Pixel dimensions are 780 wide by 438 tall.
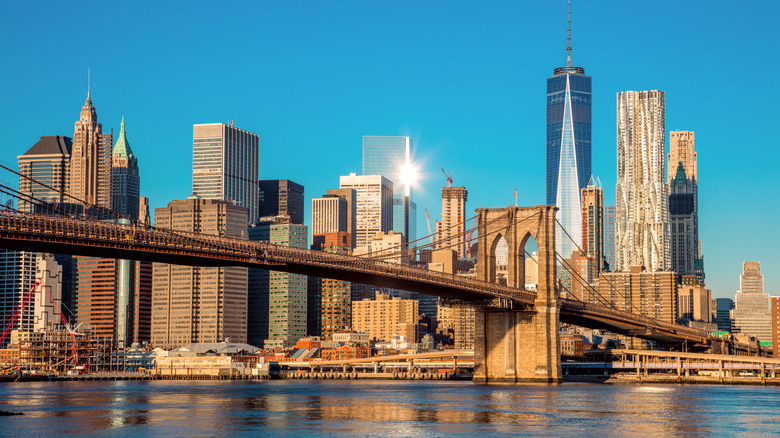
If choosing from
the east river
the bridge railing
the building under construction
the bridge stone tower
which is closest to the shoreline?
the building under construction

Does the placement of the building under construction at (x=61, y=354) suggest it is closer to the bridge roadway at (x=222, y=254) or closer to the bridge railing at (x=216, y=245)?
the bridge roadway at (x=222, y=254)

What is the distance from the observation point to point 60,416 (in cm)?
5838

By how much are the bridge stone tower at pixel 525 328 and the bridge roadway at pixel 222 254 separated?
1.61 meters

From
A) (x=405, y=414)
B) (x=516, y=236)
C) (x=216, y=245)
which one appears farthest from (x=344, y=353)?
(x=405, y=414)

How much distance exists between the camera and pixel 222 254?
228 ft

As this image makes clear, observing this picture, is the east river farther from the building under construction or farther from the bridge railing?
the building under construction

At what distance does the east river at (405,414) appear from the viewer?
50594 mm

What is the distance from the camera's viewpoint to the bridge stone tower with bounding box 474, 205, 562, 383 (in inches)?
3593

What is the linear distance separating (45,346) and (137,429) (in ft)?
401

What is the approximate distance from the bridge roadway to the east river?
8.52 m

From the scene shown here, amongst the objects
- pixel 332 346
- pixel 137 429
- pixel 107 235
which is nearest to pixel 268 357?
pixel 332 346

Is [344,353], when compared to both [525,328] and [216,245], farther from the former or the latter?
[216,245]

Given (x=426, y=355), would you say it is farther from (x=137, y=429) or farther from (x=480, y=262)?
(x=137, y=429)

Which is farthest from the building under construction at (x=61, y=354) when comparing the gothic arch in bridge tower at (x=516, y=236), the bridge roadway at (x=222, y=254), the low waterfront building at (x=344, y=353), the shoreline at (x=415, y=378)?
the bridge roadway at (x=222, y=254)
